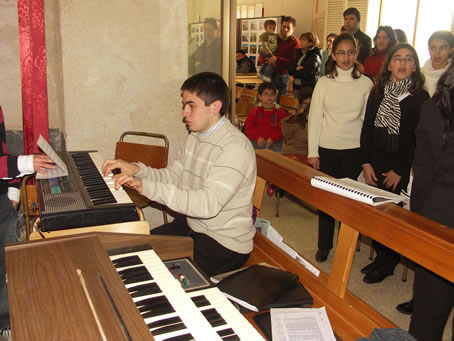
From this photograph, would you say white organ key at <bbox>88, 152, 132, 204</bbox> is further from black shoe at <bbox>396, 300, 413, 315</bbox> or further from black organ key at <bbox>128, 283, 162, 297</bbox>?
black shoe at <bbox>396, 300, 413, 315</bbox>

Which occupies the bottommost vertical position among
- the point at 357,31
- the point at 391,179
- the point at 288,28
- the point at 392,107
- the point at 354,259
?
the point at 354,259

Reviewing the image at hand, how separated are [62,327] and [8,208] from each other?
1607 mm

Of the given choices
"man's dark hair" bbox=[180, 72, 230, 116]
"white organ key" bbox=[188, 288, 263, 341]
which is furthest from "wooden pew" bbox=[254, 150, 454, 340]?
"white organ key" bbox=[188, 288, 263, 341]

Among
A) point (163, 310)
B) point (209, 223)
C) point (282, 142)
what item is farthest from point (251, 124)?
point (163, 310)

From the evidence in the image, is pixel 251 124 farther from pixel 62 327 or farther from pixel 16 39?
pixel 62 327

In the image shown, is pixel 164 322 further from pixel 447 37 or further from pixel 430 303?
pixel 447 37

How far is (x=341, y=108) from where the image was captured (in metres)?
3.29

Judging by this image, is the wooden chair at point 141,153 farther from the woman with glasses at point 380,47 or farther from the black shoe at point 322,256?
the woman with glasses at point 380,47

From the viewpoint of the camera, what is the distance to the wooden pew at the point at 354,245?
150cm

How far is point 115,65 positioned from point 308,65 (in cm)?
393

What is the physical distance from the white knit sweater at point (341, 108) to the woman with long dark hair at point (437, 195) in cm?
123

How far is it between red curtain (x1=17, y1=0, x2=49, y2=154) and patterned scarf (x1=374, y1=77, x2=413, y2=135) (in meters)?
2.42

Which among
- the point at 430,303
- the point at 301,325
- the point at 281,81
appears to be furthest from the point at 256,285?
the point at 281,81

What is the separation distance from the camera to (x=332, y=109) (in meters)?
3.31
